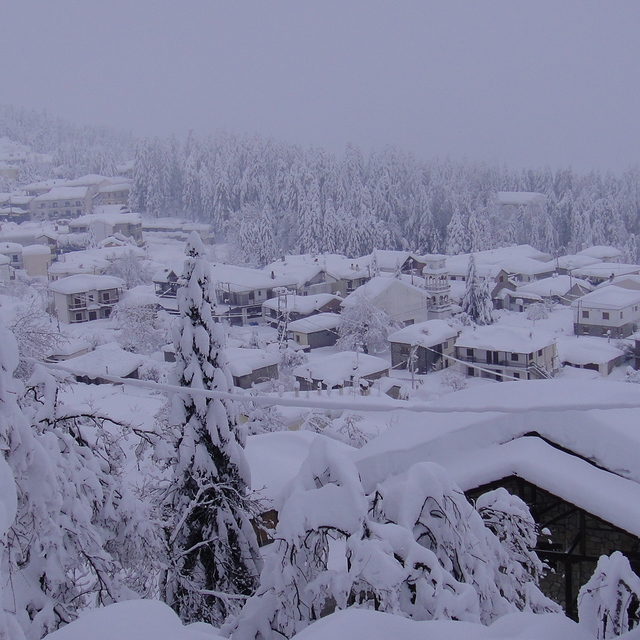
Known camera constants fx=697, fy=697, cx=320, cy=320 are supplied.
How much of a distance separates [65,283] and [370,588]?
1026 inches

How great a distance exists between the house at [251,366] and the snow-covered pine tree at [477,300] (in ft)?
28.4

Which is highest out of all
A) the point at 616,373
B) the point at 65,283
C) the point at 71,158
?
the point at 71,158

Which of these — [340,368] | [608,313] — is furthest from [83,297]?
[608,313]

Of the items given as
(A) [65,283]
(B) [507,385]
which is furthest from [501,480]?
(A) [65,283]

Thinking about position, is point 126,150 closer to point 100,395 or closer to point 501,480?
point 100,395

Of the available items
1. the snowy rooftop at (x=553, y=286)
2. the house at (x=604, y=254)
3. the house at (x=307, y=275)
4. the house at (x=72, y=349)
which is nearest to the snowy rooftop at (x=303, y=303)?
the house at (x=307, y=275)

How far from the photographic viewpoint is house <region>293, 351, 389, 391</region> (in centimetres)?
1731

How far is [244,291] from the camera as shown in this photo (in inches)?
1037

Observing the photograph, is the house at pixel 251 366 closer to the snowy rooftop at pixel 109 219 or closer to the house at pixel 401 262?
the house at pixel 401 262

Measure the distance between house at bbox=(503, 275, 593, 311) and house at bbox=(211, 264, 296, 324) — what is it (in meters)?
9.20

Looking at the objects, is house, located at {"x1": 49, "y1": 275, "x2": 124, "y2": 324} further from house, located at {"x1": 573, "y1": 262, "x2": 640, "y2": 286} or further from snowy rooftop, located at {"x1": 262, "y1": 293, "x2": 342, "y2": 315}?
house, located at {"x1": 573, "y1": 262, "x2": 640, "y2": 286}

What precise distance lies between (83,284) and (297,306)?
8111mm

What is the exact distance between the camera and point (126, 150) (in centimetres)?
7825

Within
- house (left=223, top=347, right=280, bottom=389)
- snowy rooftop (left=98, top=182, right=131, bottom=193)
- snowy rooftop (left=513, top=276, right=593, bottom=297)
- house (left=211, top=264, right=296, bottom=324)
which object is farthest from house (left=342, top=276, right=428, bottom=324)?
snowy rooftop (left=98, top=182, right=131, bottom=193)
